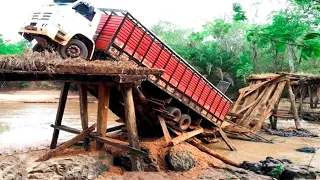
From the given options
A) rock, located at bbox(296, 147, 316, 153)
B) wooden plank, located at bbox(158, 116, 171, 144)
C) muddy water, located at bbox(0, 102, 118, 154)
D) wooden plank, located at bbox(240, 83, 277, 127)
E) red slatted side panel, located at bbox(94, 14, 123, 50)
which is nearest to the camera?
red slatted side panel, located at bbox(94, 14, 123, 50)

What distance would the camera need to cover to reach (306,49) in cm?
306

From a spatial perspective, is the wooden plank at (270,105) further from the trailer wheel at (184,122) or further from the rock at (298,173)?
the rock at (298,173)

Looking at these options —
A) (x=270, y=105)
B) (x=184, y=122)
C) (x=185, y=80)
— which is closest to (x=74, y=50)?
(x=185, y=80)

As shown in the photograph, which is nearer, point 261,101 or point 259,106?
point 259,106

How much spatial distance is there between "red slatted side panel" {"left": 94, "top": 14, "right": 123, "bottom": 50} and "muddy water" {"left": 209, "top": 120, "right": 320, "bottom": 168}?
18.2 ft

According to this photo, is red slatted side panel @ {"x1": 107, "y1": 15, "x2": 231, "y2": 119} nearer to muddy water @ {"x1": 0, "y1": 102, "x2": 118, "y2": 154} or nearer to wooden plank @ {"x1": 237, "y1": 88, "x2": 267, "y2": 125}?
wooden plank @ {"x1": 237, "y1": 88, "x2": 267, "y2": 125}

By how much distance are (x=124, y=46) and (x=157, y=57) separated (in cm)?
122

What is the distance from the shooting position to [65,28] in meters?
8.54

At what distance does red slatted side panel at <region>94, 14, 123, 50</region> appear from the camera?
9.57m

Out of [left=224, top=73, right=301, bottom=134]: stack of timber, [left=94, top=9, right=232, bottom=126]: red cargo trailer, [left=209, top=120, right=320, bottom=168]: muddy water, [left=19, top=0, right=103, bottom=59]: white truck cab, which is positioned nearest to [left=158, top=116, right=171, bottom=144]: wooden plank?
[left=94, top=9, right=232, bottom=126]: red cargo trailer

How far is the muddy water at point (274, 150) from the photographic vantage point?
1212 cm

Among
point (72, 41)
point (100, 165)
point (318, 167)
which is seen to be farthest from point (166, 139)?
point (318, 167)

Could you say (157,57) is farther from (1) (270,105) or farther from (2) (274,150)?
(1) (270,105)

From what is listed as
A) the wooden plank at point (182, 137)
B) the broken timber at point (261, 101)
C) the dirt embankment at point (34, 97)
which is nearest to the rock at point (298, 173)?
the wooden plank at point (182, 137)
